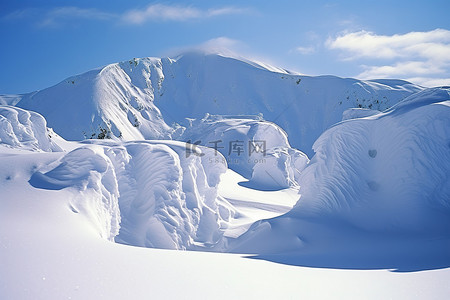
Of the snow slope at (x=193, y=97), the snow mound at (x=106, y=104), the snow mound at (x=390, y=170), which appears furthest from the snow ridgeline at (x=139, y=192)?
the snow slope at (x=193, y=97)

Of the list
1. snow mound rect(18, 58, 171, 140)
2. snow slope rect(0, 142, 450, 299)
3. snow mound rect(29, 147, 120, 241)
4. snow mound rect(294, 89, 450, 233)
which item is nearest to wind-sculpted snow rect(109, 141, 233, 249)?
snow mound rect(29, 147, 120, 241)

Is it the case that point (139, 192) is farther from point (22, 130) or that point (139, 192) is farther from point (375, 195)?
point (22, 130)

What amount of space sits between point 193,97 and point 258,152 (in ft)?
203

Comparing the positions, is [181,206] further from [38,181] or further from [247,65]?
[247,65]

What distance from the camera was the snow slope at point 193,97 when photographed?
67.9 m

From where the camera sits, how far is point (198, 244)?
9.46m

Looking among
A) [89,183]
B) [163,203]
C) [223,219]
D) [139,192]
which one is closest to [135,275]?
[89,183]

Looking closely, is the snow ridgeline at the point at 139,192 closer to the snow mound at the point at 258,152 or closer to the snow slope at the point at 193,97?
the snow mound at the point at 258,152

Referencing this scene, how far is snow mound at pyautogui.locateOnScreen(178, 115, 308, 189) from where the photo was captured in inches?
1027

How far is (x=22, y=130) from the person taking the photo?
15836mm

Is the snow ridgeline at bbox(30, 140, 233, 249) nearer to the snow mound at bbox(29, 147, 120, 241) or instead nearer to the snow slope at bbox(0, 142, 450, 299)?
the snow mound at bbox(29, 147, 120, 241)

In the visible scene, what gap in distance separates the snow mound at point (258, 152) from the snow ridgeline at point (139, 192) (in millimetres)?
14818

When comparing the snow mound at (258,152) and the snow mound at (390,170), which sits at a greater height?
the snow mound at (390,170)

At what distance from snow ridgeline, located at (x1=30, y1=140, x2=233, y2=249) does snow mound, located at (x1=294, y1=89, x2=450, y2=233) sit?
3071 millimetres
